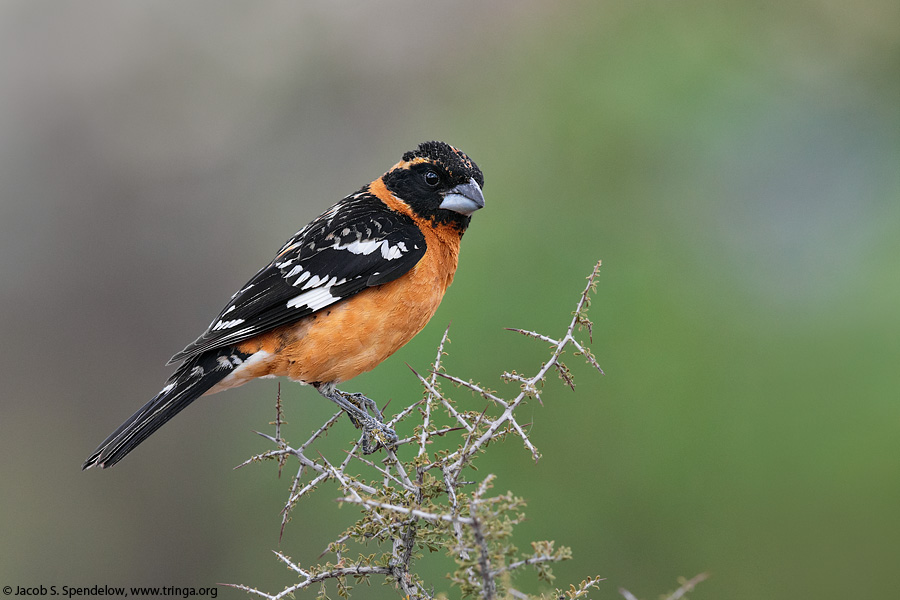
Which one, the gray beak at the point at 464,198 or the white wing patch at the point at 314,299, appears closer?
the white wing patch at the point at 314,299

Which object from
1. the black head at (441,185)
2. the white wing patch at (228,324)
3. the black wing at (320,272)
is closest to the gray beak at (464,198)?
the black head at (441,185)

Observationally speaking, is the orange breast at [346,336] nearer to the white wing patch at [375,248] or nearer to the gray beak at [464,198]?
the white wing patch at [375,248]

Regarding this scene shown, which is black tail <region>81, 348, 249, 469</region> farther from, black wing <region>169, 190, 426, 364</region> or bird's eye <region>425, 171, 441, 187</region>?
bird's eye <region>425, 171, 441, 187</region>

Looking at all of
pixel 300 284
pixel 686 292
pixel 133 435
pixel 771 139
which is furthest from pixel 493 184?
pixel 133 435

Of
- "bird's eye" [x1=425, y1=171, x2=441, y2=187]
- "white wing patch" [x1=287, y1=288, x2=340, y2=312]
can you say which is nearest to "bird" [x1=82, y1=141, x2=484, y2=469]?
"white wing patch" [x1=287, y1=288, x2=340, y2=312]

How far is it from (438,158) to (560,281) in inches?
79.7

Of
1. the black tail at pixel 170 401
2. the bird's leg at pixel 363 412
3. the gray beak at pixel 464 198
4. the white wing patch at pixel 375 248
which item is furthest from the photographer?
the gray beak at pixel 464 198

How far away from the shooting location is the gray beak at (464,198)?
3.97 m

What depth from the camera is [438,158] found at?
160 inches

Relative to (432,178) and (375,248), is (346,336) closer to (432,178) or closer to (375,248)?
(375,248)

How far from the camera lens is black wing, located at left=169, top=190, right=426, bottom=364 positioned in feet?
12.0

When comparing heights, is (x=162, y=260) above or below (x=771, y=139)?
above

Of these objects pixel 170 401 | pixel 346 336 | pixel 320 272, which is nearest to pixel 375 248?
pixel 320 272

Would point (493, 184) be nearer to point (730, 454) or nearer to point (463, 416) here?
point (730, 454)
